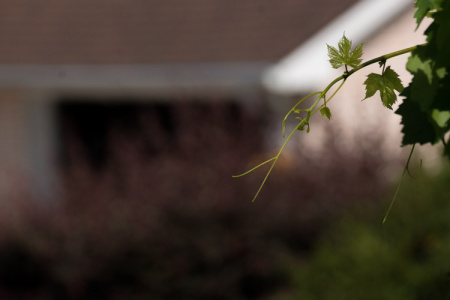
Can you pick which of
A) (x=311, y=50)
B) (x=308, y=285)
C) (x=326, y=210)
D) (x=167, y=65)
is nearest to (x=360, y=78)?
(x=311, y=50)

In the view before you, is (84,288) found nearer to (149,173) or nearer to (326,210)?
(149,173)

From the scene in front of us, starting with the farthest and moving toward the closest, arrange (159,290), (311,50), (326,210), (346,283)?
(311,50), (326,210), (159,290), (346,283)

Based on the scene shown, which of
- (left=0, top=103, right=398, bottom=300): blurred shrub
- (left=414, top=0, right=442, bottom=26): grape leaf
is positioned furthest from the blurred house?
(left=414, top=0, right=442, bottom=26): grape leaf

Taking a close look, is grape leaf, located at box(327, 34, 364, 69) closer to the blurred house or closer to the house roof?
the blurred house

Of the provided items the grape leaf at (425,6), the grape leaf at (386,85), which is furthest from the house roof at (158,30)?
the grape leaf at (425,6)

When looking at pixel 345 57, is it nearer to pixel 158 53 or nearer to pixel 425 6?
pixel 425 6

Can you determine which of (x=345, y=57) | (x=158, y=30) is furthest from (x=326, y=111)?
(x=158, y=30)
